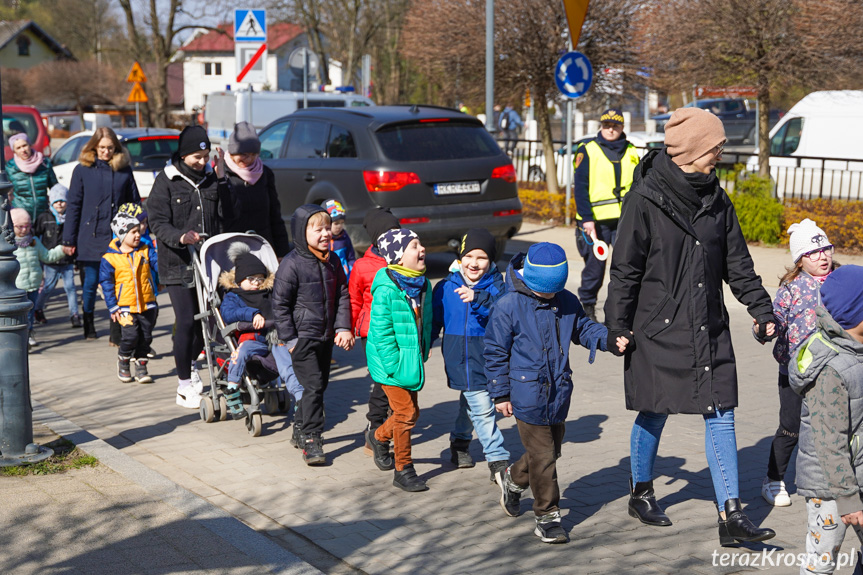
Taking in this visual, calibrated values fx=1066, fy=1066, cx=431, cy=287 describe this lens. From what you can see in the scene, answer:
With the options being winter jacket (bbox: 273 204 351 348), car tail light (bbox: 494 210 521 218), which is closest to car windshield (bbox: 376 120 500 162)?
car tail light (bbox: 494 210 521 218)

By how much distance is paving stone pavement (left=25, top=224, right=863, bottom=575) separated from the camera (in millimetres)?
4723

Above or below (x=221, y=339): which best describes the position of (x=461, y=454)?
below

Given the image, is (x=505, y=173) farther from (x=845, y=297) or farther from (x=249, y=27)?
(x=845, y=297)

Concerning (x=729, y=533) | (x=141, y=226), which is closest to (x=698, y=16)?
(x=141, y=226)

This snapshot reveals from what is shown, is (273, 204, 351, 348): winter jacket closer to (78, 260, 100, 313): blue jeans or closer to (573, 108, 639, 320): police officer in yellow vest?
(573, 108, 639, 320): police officer in yellow vest

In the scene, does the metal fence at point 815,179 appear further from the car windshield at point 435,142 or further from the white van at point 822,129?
the car windshield at point 435,142

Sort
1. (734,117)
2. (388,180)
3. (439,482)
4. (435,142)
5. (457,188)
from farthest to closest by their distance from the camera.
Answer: (734,117), (435,142), (457,188), (388,180), (439,482)

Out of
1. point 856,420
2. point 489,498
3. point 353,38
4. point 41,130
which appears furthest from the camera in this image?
point 353,38

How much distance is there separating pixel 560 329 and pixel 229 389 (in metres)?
2.89

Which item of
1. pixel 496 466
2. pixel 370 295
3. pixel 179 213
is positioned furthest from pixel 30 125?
pixel 496 466

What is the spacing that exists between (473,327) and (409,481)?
88cm

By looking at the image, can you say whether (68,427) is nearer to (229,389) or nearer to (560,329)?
(229,389)

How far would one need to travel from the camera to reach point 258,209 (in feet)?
25.9

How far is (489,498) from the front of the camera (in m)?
5.55
